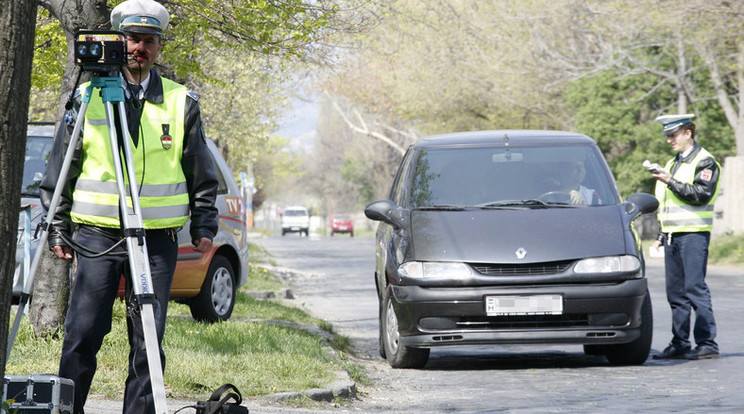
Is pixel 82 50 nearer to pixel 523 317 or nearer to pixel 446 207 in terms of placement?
pixel 523 317

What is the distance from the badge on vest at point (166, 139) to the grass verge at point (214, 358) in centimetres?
231

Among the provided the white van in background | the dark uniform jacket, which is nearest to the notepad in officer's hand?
the dark uniform jacket

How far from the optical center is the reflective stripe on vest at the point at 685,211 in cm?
963

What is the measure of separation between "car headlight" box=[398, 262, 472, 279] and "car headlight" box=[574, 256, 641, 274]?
0.80 m

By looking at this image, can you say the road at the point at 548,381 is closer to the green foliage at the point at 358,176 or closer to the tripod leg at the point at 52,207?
the tripod leg at the point at 52,207

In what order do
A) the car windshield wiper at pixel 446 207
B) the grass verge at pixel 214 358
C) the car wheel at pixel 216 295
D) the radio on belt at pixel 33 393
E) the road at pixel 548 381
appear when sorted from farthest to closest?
1. the car wheel at pixel 216 295
2. the car windshield wiper at pixel 446 207
3. the road at pixel 548 381
4. the grass verge at pixel 214 358
5. the radio on belt at pixel 33 393

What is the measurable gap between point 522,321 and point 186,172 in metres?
4.07

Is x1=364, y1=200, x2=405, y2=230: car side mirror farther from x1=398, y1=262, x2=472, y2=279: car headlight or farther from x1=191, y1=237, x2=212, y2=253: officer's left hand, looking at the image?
x1=191, y1=237, x2=212, y2=253: officer's left hand

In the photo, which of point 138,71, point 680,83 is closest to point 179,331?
point 138,71

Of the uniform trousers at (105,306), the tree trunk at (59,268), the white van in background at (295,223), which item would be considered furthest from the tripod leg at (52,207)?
the white van in background at (295,223)

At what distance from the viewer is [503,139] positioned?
9867mm

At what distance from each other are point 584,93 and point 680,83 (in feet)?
16.5

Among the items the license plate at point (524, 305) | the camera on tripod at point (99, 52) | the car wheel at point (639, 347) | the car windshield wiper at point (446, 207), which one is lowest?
the car wheel at point (639, 347)

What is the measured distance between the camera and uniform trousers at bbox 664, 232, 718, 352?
375 inches
